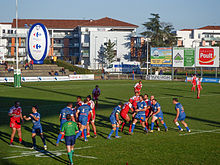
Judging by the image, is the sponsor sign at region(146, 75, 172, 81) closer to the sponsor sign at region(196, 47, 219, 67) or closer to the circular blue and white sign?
the sponsor sign at region(196, 47, 219, 67)

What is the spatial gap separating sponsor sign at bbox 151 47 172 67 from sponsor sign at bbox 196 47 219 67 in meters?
5.64

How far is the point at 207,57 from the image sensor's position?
60250 mm

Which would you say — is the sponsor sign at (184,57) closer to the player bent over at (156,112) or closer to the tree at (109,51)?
the tree at (109,51)

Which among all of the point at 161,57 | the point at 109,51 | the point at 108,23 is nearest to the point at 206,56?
the point at 161,57

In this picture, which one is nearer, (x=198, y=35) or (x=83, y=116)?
(x=83, y=116)

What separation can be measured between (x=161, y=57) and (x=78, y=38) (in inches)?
2105

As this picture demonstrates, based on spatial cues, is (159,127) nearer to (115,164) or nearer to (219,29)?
(115,164)

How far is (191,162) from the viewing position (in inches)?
480

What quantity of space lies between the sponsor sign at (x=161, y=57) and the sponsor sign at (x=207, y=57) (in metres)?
5.64

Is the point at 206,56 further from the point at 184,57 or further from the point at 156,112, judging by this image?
the point at 156,112

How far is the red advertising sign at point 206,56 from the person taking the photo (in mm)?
59594

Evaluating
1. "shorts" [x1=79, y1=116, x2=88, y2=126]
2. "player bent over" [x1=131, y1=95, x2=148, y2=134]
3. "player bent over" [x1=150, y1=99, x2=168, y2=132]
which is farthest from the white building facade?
"shorts" [x1=79, y1=116, x2=88, y2=126]

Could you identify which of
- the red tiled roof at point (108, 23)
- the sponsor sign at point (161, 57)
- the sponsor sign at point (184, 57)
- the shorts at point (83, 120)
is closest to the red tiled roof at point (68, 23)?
the red tiled roof at point (108, 23)

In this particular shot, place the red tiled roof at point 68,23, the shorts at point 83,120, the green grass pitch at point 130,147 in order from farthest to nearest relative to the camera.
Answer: the red tiled roof at point 68,23, the shorts at point 83,120, the green grass pitch at point 130,147
